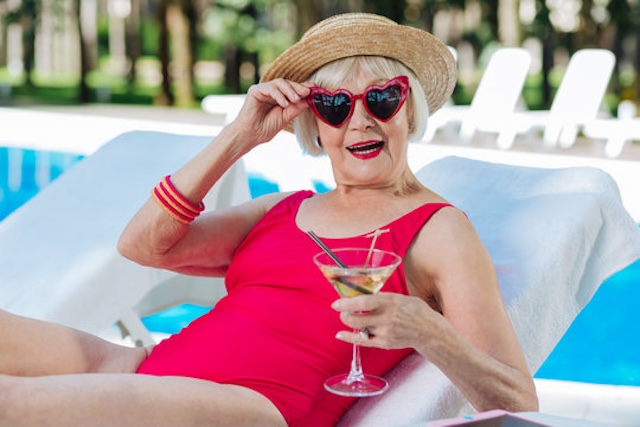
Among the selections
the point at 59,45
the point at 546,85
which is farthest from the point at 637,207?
the point at 59,45

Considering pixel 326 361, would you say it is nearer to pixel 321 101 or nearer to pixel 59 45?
pixel 321 101

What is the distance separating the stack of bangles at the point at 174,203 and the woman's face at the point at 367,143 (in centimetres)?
41

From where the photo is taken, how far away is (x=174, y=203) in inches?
113

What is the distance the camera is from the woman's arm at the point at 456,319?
6.68 ft

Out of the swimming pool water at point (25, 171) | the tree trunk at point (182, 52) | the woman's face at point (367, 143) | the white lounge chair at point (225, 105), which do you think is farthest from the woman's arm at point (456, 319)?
the tree trunk at point (182, 52)

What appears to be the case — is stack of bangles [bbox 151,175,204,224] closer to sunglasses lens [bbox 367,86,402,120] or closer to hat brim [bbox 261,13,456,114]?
hat brim [bbox 261,13,456,114]

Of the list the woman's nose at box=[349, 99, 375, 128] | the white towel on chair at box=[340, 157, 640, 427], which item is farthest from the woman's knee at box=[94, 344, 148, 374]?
the woman's nose at box=[349, 99, 375, 128]

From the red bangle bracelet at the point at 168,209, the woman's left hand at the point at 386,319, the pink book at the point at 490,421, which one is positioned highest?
the woman's left hand at the point at 386,319

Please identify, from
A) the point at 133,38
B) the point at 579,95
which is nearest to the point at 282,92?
the point at 579,95

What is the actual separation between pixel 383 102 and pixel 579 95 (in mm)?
9640

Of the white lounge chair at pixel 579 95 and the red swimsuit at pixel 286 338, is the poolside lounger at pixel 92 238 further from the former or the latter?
the white lounge chair at pixel 579 95

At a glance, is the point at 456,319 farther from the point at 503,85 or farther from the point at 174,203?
the point at 503,85

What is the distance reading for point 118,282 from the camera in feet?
13.4

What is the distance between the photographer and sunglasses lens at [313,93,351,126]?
2736mm
